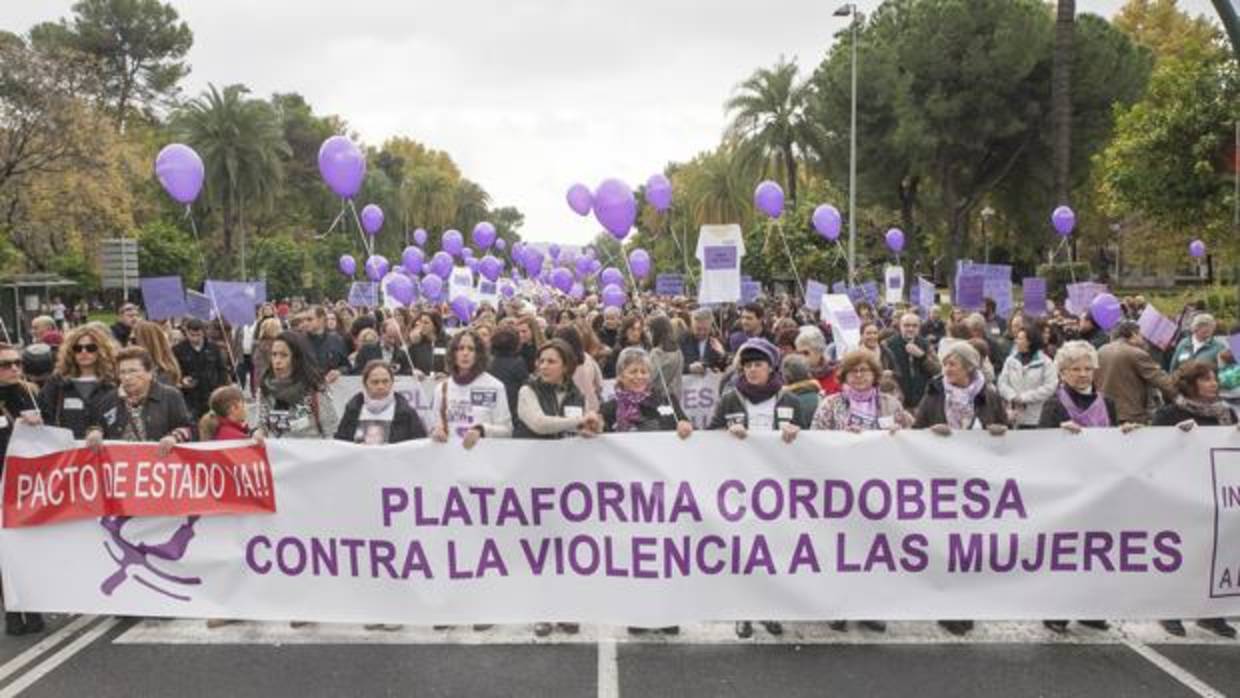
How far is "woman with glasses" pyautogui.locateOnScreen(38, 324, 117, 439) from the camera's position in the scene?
5.39 m

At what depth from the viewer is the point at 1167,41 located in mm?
40750

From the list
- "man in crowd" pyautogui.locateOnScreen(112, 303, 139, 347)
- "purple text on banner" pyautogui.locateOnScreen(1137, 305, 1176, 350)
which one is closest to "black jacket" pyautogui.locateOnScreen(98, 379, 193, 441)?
"man in crowd" pyautogui.locateOnScreen(112, 303, 139, 347)

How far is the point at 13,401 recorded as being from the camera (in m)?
5.48

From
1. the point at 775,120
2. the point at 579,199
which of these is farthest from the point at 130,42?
the point at 579,199

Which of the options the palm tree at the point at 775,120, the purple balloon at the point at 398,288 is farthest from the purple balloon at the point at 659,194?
the palm tree at the point at 775,120

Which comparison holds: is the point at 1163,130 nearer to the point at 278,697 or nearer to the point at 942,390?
the point at 942,390

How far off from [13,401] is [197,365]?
3600 mm

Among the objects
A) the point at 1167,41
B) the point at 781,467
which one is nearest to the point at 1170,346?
the point at 781,467

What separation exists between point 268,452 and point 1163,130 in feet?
54.8

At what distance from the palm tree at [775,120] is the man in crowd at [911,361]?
94.2 feet

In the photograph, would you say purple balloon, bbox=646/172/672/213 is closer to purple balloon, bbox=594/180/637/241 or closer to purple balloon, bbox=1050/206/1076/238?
purple balloon, bbox=594/180/637/241

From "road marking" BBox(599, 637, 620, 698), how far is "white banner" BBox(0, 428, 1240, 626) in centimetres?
17

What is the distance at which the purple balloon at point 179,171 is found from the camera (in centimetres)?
884

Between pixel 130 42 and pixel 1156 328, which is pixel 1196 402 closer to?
pixel 1156 328
